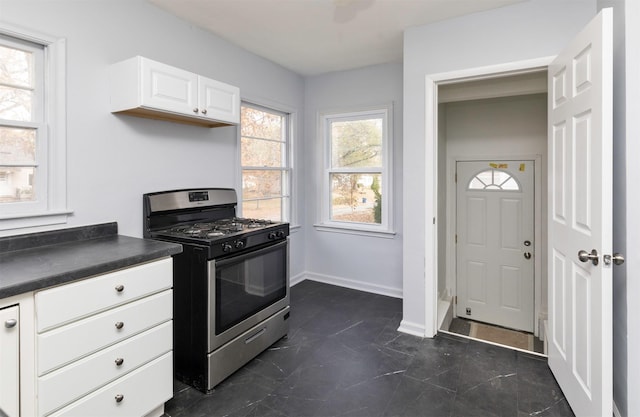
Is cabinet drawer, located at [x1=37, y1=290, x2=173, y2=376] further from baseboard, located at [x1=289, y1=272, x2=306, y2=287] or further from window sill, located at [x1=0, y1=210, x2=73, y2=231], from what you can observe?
baseboard, located at [x1=289, y1=272, x2=306, y2=287]

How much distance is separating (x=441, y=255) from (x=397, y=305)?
853mm

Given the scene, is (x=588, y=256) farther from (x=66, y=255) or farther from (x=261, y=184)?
(x=261, y=184)

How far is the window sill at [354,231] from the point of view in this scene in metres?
3.78

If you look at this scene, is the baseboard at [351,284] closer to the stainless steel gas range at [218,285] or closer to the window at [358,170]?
the window at [358,170]

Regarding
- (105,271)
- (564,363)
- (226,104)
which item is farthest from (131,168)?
(564,363)

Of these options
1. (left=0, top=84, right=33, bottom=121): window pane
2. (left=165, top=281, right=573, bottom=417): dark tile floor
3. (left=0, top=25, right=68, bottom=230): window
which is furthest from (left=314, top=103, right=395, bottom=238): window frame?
(left=0, top=84, right=33, bottom=121): window pane

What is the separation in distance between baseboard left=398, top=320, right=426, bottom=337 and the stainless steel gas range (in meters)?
0.97

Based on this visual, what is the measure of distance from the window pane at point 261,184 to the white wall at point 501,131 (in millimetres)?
1884

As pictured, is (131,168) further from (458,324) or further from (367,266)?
(458,324)

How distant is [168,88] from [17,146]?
2.81ft

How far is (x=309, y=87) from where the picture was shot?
13.7ft

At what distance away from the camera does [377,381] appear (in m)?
2.21

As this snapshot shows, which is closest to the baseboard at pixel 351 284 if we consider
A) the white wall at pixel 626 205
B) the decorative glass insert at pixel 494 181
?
the decorative glass insert at pixel 494 181

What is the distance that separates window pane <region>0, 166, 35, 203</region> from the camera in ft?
6.07
